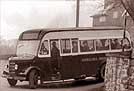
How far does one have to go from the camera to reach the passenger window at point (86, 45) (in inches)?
794

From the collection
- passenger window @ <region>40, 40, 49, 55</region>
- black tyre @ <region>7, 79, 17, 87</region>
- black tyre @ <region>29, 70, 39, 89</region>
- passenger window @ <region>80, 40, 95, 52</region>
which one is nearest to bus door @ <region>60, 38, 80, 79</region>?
passenger window @ <region>80, 40, 95, 52</region>

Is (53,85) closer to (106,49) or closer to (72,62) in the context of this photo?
(72,62)

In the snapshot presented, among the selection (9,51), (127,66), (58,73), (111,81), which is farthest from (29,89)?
(9,51)

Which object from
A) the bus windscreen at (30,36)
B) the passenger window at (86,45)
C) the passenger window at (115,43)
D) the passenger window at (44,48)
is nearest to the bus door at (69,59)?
the passenger window at (86,45)

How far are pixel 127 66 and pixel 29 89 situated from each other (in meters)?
6.13

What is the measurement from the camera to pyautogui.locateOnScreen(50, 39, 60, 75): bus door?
19.0 m

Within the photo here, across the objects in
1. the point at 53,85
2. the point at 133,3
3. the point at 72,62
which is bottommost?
the point at 53,85

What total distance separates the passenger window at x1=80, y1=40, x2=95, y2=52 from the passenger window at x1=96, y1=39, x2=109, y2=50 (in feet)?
1.22

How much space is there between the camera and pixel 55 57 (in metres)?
19.1

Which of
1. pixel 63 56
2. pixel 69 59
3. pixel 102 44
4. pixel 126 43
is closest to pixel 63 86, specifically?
pixel 69 59

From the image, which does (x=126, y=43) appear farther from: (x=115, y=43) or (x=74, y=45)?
(x=74, y=45)

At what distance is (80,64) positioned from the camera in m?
19.9

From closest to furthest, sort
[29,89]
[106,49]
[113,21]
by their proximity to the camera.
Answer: [29,89], [106,49], [113,21]

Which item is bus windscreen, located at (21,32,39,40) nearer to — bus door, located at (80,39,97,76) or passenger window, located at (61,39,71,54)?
passenger window, located at (61,39,71,54)
